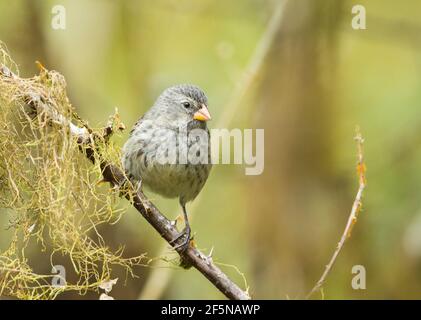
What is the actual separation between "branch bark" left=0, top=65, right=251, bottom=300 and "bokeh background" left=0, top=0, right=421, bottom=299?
82.6 inches

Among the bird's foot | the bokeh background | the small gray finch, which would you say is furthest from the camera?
the bokeh background

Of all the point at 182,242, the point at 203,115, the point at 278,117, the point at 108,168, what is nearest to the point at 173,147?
the point at 203,115

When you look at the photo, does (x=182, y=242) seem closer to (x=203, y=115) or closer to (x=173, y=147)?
(x=173, y=147)

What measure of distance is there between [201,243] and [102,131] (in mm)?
3446

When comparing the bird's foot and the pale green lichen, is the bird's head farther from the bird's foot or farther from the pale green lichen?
the pale green lichen

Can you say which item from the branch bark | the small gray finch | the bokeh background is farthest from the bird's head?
the branch bark

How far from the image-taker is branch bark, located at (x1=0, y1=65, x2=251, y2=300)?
3.29m

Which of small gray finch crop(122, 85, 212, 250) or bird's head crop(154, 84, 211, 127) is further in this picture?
bird's head crop(154, 84, 211, 127)

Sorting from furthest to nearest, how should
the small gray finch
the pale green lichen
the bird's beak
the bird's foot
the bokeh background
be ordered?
1. the bokeh background
2. the bird's beak
3. the small gray finch
4. the bird's foot
5. the pale green lichen

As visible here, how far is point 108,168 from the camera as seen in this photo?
3357 millimetres

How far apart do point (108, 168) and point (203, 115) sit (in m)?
1.47

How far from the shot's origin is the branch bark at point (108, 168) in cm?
329
